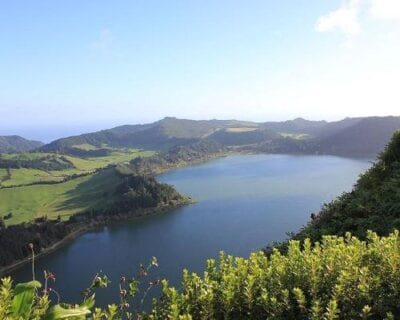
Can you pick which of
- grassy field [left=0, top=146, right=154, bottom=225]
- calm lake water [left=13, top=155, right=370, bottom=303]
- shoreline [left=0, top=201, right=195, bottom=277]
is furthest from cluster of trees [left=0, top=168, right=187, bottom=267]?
grassy field [left=0, top=146, right=154, bottom=225]

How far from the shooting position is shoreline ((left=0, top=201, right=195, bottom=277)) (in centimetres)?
8012

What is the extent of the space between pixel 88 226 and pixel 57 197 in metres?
34.9

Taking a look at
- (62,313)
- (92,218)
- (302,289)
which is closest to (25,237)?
(92,218)

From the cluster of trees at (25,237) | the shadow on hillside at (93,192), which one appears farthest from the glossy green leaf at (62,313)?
the shadow on hillside at (93,192)

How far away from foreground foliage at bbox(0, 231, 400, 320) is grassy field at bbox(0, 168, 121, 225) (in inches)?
4448

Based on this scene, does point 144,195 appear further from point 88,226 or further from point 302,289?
point 302,289

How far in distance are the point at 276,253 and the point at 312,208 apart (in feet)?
291

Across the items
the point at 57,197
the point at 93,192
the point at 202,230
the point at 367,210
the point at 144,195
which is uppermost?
the point at 367,210

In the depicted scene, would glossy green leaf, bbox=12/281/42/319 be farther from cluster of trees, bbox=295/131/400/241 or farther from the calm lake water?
the calm lake water

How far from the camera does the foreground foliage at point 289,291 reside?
488 cm

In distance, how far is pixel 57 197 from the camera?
136 meters

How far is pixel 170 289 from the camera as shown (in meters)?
5.26

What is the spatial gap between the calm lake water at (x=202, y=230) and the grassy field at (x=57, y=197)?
21.1 m

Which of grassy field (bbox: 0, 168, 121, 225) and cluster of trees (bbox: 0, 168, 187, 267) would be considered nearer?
cluster of trees (bbox: 0, 168, 187, 267)
